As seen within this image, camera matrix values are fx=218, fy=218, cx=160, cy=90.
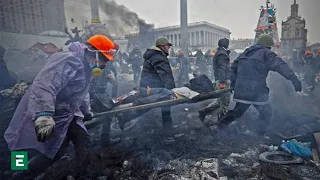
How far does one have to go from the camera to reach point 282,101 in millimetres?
A: 6410

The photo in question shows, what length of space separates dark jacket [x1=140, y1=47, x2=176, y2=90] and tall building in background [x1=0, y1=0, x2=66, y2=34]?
17656mm

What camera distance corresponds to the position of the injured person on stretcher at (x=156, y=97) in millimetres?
3501

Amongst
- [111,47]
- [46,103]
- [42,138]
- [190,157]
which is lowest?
[190,157]

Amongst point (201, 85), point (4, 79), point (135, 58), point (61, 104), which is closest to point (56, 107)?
point (61, 104)

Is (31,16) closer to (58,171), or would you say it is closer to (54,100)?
(58,171)

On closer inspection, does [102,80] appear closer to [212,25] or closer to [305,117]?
[305,117]

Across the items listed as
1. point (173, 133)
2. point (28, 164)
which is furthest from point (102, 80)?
point (28, 164)

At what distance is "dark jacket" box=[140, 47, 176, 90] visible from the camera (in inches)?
157

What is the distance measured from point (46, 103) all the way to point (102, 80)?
3619 mm

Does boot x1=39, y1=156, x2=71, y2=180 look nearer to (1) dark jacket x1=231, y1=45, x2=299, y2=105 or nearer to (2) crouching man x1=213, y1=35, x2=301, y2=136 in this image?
(2) crouching man x1=213, y1=35, x2=301, y2=136

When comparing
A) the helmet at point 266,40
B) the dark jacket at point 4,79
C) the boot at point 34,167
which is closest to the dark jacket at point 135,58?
the dark jacket at point 4,79

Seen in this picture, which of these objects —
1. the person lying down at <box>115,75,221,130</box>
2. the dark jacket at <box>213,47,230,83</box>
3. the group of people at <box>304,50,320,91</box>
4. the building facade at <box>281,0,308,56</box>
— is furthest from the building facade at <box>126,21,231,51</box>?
the person lying down at <box>115,75,221,130</box>

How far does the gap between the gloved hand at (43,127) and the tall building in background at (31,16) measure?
751 inches

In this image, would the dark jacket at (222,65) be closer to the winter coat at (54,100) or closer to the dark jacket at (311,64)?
the winter coat at (54,100)
